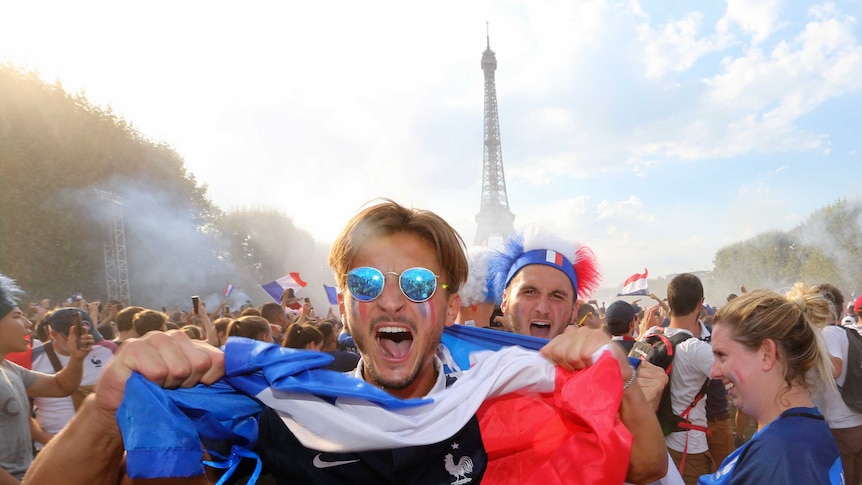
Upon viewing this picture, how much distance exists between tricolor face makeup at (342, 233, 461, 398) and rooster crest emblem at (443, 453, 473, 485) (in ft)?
1.11

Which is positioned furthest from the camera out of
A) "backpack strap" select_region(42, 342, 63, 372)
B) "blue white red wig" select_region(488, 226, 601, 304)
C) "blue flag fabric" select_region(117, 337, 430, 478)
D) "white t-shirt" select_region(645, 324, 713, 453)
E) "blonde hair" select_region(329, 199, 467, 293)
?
"backpack strap" select_region(42, 342, 63, 372)

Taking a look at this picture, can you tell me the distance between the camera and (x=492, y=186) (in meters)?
61.1

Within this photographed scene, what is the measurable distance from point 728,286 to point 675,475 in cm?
6150

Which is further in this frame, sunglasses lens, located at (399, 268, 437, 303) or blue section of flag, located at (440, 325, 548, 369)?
blue section of flag, located at (440, 325, 548, 369)

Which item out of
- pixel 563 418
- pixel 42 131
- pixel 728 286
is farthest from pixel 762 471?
pixel 728 286

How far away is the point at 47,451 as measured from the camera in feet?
5.56

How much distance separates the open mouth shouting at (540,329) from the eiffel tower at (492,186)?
168 ft

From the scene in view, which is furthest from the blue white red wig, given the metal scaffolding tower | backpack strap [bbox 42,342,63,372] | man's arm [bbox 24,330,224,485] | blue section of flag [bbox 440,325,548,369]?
the metal scaffolding tower

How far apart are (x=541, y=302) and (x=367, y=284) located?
1589mm

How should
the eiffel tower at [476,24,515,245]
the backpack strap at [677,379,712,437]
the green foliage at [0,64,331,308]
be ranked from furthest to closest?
the eiffel tower at [476,24,515,245] < the green foliage at [0,64,331,308] < the backpack strap at [677,379,712,437]

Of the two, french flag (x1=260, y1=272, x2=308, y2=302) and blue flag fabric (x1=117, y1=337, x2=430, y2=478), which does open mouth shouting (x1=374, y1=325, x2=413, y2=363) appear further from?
french flag (x1=260, y1=272, x2=308, y2=302)

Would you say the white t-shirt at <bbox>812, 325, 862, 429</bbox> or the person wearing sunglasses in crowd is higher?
the person wearing sunglasses in crowd

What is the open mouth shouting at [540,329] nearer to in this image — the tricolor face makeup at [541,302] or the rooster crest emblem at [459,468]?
the tricolor face makeup at [541,302]

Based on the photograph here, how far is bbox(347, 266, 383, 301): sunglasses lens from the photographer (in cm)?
220
